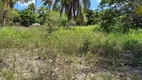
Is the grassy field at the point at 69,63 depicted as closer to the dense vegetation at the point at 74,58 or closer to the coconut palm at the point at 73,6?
the dense vegetation at the point at 74,58

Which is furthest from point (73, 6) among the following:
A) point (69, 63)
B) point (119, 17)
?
point (69, 63)

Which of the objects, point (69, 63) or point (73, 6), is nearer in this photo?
point (69, 63)

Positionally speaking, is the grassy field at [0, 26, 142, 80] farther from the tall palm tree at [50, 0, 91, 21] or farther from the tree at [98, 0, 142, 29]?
the tall palm tree at [50, 0, 91, 21]

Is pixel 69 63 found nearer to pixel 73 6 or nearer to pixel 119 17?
pixel 119 17

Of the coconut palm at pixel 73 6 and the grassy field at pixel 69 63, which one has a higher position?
the coconut palm at pixel 73 6

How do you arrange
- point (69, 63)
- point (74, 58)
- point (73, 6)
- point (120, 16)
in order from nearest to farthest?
1. point (69, 63)
2. point (74, 58)
3. point (120, 16)
4. point (73, 6)

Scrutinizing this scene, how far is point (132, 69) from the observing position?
6617mm

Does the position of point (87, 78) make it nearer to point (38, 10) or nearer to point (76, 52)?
point (76, 52)

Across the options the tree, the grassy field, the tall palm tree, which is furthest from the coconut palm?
the grassy field

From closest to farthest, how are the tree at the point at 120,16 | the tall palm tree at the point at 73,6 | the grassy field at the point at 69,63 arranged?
the grassy field at the point at 69,63 < the tree at the point at 120,16 < the tall palm tree at the point at 73,6

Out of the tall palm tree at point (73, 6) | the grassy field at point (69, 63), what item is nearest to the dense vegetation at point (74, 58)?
the grassy field at point (69, 63)

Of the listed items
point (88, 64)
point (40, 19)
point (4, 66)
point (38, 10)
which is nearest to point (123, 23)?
point (88, 64)

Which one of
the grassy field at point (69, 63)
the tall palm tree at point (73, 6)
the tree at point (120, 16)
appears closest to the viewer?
the grassy field at point (69, 63)

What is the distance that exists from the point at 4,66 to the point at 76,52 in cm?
273
